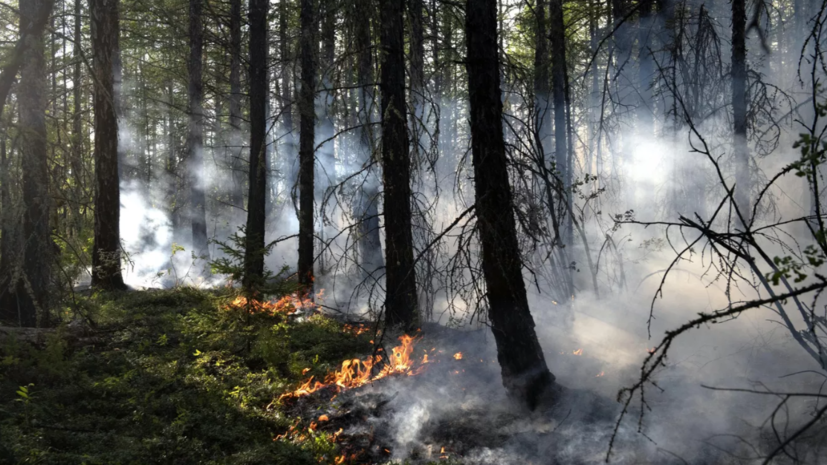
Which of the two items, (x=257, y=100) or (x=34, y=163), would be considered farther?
(x=257, y=100)

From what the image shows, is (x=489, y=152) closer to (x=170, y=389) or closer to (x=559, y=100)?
(x=170, y=389)

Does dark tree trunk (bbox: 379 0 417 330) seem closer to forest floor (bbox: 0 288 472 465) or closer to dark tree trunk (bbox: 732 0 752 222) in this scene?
forest floor (bbox: 0 288 472 465)

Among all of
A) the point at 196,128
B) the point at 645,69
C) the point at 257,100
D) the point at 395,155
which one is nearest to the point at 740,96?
the point at 395,155

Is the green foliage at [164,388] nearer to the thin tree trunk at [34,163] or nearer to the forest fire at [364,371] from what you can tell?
the forest fire at [364,371]

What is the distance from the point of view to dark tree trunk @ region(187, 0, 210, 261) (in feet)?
48.6

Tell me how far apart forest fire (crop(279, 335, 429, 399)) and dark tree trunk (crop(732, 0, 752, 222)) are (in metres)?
5.24

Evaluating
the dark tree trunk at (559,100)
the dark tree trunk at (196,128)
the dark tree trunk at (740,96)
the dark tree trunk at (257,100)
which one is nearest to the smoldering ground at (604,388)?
the dark tree trunk at (740,96)

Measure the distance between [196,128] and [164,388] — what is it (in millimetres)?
11717

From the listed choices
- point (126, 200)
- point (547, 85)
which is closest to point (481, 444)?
point (547, 85)

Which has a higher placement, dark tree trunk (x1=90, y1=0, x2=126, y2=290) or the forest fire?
dark tree trunk (x1=90, y1=0, x2=126, y2=290)

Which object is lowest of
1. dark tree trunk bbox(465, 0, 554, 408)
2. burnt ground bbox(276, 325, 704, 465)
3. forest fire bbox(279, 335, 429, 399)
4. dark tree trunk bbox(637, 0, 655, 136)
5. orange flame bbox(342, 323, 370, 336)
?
burnt ground bbox(276, 325, 704, 465)

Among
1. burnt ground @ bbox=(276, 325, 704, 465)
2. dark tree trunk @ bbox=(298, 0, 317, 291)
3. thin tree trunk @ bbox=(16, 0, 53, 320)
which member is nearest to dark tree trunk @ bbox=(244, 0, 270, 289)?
dark tree trunk @ bbox=(298, 0, 317, 291)

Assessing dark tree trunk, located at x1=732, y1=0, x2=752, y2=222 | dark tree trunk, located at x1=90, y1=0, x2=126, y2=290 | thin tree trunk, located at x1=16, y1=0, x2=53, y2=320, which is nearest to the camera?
thin tree trunk, located at x1=16, y1=0, x2=53, y2=320

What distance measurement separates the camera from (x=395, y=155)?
7.09m
